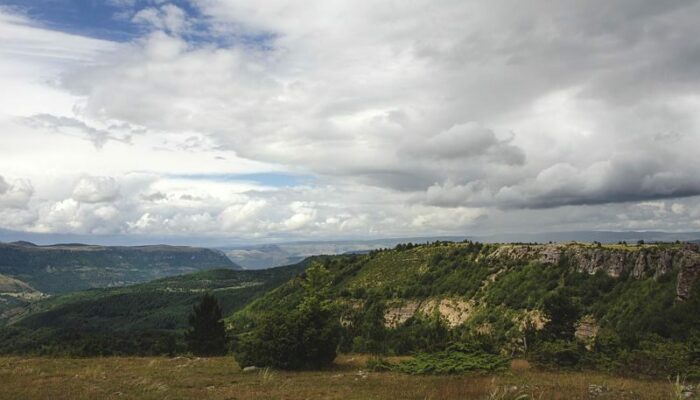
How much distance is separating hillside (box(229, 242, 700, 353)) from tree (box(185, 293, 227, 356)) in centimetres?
1352

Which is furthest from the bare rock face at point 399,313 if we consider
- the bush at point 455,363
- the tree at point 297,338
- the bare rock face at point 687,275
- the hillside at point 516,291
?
the bush at point 455,363

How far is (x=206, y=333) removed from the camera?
5466 cm

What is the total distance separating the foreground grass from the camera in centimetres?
1909

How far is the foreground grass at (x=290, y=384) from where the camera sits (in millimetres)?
19094

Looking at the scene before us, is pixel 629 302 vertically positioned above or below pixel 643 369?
below

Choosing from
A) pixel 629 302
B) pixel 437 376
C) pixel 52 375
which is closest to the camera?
pixel 437 376

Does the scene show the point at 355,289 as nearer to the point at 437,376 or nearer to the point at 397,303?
the point at 397,303

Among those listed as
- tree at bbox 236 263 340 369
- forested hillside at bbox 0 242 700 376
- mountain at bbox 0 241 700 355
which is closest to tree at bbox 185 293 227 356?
mountain at bbox 0 241 700 355

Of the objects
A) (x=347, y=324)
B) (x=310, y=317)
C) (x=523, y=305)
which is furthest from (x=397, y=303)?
(x=310, y=317)

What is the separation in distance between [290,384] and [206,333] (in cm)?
3485

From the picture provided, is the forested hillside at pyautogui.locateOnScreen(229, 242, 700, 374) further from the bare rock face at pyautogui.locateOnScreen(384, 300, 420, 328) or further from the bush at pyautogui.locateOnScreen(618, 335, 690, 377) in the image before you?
the bare rock face at pyautogui.locateOnScreen(384, 300, 420, 328)

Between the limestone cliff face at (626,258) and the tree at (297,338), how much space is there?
132ft

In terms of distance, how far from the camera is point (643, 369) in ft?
77.3

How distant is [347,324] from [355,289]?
1848cm
